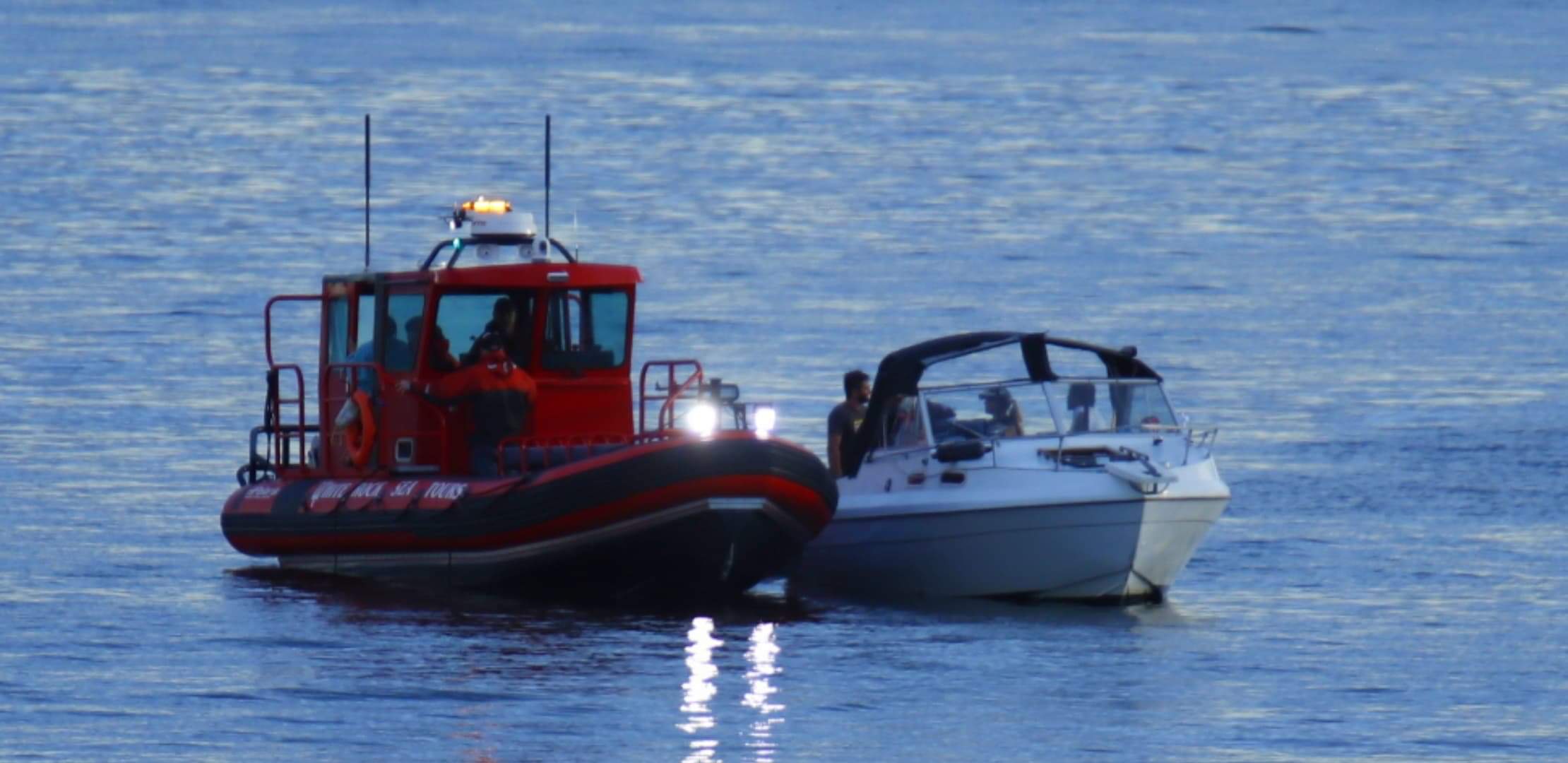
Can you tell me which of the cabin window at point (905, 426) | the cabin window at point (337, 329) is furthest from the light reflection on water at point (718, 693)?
the cabin window at point (337, 329)

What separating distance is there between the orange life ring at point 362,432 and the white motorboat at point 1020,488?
2.78 metres

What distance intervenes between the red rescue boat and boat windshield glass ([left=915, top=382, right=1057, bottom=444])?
3.22ft

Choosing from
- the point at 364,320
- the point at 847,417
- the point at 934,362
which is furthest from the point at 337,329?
the point at 934,362

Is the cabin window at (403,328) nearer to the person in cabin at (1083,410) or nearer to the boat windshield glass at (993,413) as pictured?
the boat windshield glass at (993,413)

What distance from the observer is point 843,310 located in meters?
34.6

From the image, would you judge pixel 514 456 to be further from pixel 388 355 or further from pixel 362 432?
pixel 388 355

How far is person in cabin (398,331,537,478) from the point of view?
17250 millimetres

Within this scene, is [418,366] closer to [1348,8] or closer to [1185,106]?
[1185,106]

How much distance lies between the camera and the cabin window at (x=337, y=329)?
1853 cm

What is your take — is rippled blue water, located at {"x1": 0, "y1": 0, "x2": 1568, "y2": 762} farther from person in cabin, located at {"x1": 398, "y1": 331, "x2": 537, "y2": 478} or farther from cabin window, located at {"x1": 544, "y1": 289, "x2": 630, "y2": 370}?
cabin window, located at {"x1": 544, "y1": 289, "x2": 630, "y2": 370}

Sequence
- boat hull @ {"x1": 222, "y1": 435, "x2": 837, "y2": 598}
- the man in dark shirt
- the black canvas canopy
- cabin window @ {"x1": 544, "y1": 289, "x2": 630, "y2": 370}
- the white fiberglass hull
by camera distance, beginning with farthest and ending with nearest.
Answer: the man in dark shirt → cabin window @ {"x1": 544, "y1": 289, "x2": 630, "y2": 370} → the black canvas canopy → the white fiberglass hull → boat hull @ {"x1": 222, "y1": 435, "x2": 837, "y2": 598}

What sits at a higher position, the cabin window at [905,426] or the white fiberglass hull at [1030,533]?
the cabin window at [905,426]

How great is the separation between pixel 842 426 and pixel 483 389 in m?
2.39

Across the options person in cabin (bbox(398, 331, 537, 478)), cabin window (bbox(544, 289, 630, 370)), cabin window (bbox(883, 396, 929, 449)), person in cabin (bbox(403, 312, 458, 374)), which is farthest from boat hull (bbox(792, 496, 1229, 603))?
person in cabin (bbox(403, 312, 458, 374))
